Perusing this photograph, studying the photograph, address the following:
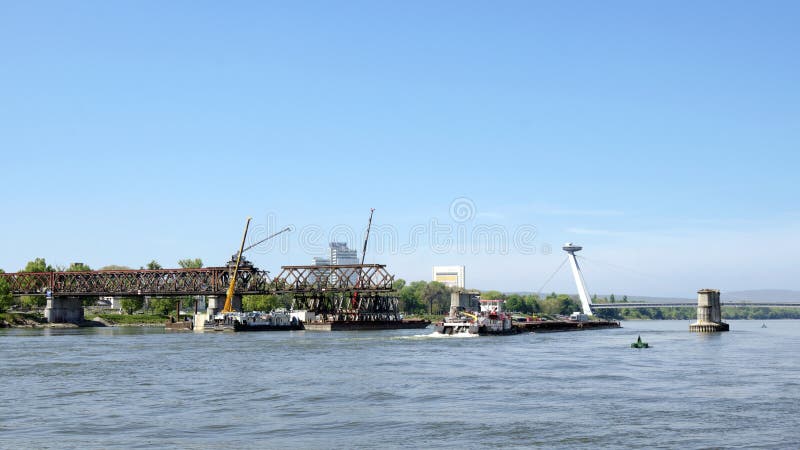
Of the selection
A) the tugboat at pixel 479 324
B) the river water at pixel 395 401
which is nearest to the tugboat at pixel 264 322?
the tugboat at pixel 479 324

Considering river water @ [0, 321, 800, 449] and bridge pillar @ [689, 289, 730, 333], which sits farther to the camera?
bridge pillar @ [689, 289, 730, 333]

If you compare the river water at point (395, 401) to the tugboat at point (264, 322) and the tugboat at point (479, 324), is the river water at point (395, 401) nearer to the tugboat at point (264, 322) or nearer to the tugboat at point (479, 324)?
the tugboat at point (479, 324)

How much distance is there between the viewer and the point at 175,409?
52.4 metres

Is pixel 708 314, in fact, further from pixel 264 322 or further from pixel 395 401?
pixel 395 401

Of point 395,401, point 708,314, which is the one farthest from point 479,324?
point 395,401

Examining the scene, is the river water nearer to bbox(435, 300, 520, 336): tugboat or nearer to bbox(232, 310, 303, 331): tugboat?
bbox(435, 300, 520, 336): tugboat

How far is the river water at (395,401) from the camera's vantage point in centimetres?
4250

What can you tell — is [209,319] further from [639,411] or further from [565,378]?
[639,411]

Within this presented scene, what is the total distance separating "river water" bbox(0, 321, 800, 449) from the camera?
4250 centimetres

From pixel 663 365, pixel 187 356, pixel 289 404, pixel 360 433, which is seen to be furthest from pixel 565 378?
pixel 187 356

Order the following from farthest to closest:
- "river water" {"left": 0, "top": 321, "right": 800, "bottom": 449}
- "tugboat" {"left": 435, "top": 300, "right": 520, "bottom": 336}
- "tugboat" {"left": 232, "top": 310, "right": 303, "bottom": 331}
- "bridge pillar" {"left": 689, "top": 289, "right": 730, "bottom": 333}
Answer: "bridge pillar" {"left": 689, "top": 289, "right": 730, "bottom": 333} → "tugboat" {"left": 232, "top": 310, "right": 303, "bottom": 331} → "tugboat" {"left": 435, "top": 300, "right": 520, "bottom": 336} → "river water" {"left": 0, "top": 321, "right": 800, "bottom": 449}

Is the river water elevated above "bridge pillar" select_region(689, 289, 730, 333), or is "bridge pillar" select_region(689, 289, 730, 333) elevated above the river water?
"bridge pillar" select_region(689, 289, 730, 333)

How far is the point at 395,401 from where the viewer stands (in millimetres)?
56438

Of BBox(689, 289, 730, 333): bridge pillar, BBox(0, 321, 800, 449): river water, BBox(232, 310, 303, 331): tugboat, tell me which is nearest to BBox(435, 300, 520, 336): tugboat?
BBox(232, 310, 303, 331): tugboat
